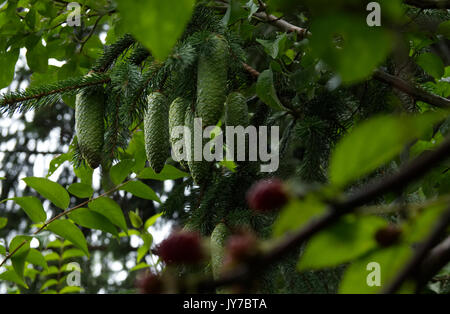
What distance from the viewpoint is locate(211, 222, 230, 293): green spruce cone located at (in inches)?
33.3

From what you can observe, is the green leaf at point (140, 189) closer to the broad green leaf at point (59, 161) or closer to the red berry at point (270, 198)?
the broad green leaf at point (59, 161)

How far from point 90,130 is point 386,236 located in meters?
0.67

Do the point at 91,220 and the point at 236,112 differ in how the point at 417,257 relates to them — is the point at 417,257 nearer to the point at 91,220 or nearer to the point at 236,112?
the point at 236,112

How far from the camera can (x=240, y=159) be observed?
1.07 meters

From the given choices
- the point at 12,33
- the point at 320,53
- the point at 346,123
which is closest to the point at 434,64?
the point at 346,123

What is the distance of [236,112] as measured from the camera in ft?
2.98

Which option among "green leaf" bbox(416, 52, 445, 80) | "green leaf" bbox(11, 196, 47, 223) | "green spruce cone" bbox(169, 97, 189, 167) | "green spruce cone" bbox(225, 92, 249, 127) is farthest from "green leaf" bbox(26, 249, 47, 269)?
"green leaf" bbox(416, 52, 445, 80)

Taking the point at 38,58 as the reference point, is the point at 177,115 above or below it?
below

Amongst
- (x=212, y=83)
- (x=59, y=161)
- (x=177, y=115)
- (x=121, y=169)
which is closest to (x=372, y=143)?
(x=212, y=83)

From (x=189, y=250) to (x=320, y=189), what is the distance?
79mm

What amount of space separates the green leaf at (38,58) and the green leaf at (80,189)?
432 millimetres

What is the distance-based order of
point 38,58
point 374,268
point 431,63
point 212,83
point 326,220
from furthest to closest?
point 38,58 → point 431,63 → point 212,83 → point 374,268 → point 326,220

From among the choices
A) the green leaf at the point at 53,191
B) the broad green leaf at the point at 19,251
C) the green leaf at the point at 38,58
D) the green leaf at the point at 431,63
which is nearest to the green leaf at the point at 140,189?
the green leaf at the point at 53,191
